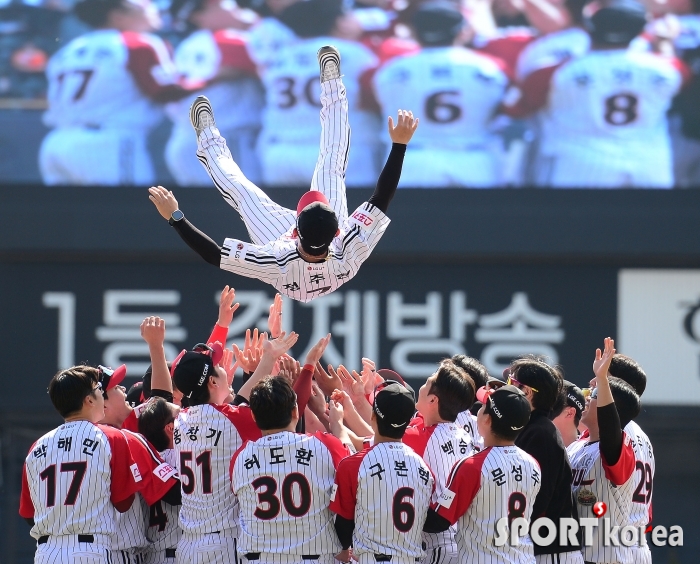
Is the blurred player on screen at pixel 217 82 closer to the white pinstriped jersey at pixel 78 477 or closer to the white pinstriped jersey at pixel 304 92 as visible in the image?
the white pinstriped jersey at pixel 304 92

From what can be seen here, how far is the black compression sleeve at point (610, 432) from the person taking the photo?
12.4 feet

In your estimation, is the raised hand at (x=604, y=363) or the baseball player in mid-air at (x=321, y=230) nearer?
the raised hand at (x=604, y=363)

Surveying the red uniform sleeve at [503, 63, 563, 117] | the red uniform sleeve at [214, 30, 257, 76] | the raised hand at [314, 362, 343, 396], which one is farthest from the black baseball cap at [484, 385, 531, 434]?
the red uniform sleeve at [214, 30, 257, 76]

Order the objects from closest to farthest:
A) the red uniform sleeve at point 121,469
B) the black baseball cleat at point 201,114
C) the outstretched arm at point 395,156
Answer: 1. the red uniform sleeve at point 121,469
2. the outstretched arm at point 395,156
3. the black baseball cleat at point 201,114

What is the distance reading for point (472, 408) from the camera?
4547mm

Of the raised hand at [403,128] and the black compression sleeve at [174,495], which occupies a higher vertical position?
the raised hand at [403,128]

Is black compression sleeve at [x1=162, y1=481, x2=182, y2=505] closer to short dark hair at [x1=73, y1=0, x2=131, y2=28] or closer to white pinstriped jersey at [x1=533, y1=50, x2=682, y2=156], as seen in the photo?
white pinstriped jersey at [x1=533, y1=50, x2=682, y2=156]

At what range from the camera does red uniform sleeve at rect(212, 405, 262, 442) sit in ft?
12.8

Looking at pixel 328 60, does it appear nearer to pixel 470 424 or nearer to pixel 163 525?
pixel 470 424

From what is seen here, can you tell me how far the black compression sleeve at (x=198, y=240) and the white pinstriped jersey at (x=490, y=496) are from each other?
1398 millimetres

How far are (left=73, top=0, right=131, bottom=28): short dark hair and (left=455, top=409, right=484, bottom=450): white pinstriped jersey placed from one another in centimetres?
556

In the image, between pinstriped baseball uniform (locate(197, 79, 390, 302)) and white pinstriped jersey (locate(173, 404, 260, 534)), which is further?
pinstriped baseball uniform (locate(197, 79, 390, 302))

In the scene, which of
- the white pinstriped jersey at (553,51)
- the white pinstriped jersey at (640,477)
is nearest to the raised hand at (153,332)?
the white pinstriped jersey at (640,477)

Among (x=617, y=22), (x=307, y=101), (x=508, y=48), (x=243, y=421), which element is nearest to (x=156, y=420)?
(x=243, y=421)
